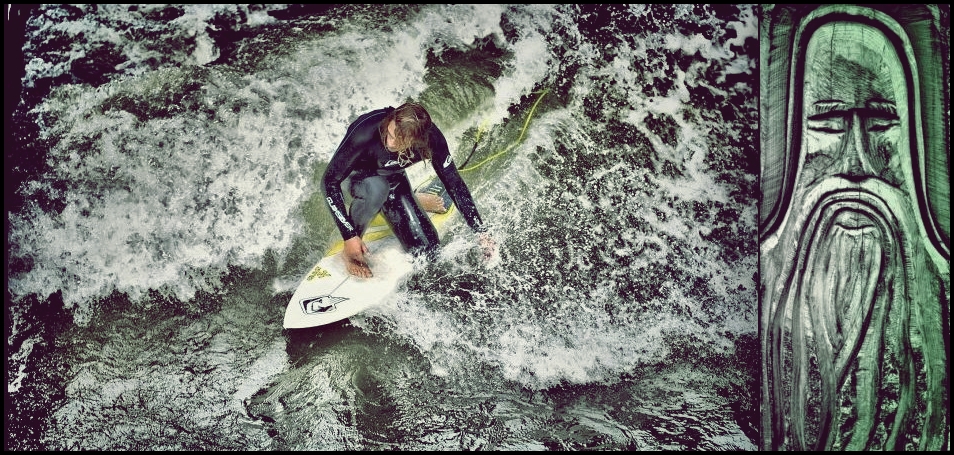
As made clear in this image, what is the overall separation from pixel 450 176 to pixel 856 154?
5.61ft

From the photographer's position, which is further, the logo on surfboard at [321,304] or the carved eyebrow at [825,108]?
the logo on surfboard at [321,304]

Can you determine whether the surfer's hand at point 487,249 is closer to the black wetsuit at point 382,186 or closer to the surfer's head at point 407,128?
the black wetsuit at point 382,186

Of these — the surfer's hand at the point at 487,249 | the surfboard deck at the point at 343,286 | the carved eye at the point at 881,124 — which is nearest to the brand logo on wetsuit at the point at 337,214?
the surfboard deck at the point at 343,286

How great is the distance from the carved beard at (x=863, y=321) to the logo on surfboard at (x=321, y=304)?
2.13 meters

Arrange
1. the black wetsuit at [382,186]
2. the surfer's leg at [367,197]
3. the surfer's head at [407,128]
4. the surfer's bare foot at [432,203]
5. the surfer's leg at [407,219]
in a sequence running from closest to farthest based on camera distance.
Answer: the surfer's head at [407,128] < the black wetsuit at [382,186] < the surfer's leg at [367,197] < the surfer's leg at [407,219] < the surfer's bare foot at [432,203]

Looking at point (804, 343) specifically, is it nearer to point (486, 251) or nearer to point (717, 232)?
point (717, 232)

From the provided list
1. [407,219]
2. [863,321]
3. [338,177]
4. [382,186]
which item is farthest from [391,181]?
[863,321]

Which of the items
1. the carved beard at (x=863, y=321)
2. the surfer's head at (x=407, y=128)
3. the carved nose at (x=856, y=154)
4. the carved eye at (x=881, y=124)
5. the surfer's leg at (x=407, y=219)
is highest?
the surfer's head at (x=407, y=128)

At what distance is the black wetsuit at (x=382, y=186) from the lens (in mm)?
2359

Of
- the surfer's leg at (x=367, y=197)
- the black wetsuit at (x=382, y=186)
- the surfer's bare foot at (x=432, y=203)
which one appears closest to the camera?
the black wetsuit at (x=382, y=186)

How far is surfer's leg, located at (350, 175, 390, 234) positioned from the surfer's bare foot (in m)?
0.31

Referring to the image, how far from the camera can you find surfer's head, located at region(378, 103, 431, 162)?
2.16 metres

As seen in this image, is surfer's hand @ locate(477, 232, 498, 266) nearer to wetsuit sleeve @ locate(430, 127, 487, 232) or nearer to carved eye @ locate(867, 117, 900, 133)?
wetsuit sleeve @ locate(430, 127, 487, 232)

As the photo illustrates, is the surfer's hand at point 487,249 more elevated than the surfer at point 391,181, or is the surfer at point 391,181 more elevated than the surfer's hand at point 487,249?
the surfer at point 391,181
